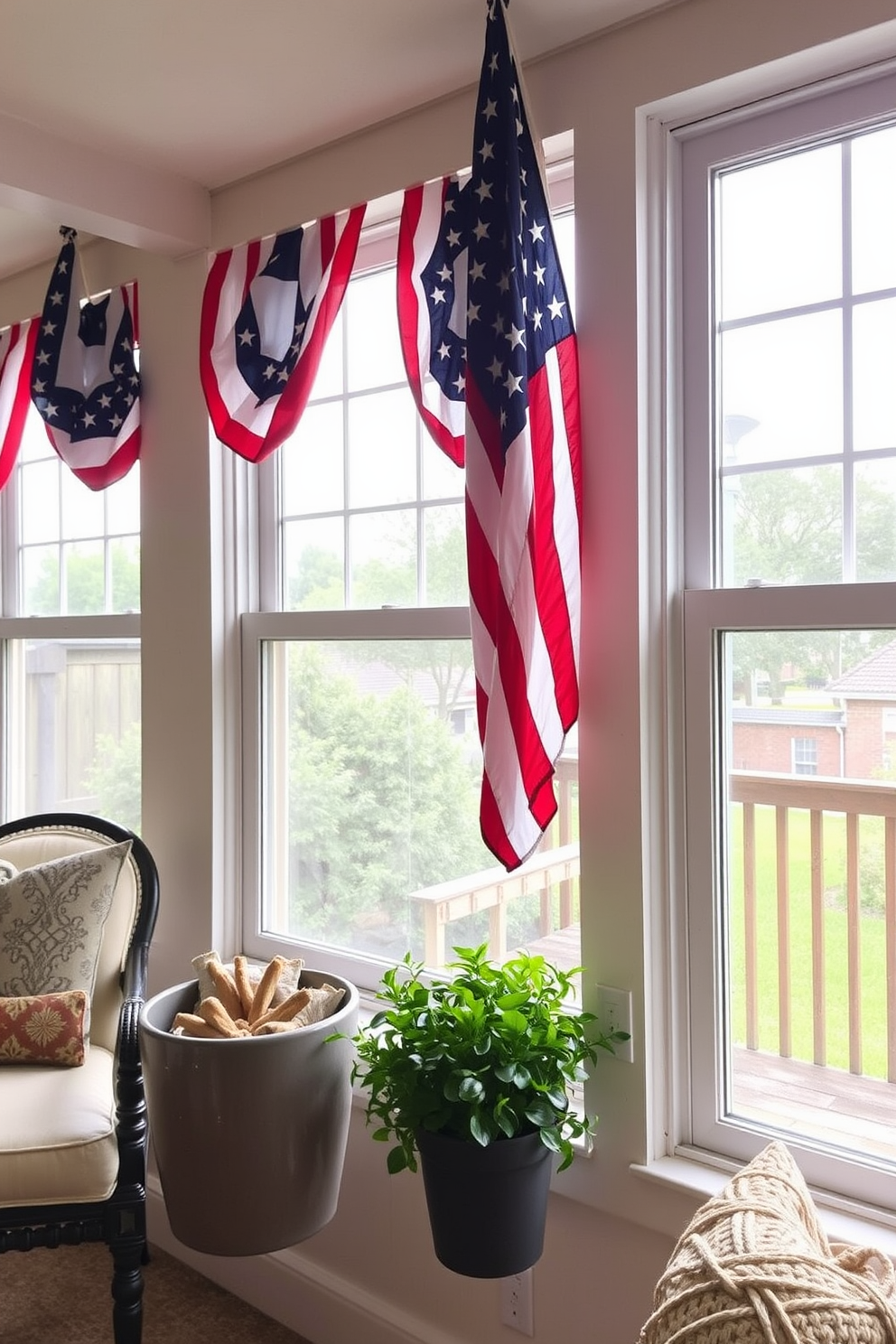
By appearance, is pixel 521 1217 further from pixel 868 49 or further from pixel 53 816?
pixel 868 49

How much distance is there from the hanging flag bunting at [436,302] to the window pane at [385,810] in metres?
0.46

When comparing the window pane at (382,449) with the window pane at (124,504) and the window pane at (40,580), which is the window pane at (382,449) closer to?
the window pane at (124,504)

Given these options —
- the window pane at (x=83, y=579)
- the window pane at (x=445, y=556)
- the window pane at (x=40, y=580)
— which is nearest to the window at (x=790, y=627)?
the window pane at (x=445, y=556)

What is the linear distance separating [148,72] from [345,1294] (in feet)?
7.66

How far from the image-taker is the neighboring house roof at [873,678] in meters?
1.64

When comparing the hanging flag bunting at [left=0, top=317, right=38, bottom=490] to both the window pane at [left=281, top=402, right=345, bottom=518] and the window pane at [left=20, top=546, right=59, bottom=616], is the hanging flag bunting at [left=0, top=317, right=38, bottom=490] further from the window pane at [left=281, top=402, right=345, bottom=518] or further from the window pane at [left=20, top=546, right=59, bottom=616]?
the window pane at [left=281, top=402, right=345, bottom=518]

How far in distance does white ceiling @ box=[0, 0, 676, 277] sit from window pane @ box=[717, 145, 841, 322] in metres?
0.33

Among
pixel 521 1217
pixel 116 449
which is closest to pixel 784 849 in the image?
pixel 521 1217

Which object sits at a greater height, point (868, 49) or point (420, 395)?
point (868, 49)

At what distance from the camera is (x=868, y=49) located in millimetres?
1593

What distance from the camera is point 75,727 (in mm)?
3084

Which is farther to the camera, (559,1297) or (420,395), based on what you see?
(420,395)

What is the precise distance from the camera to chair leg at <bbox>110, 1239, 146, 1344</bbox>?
6.42ft

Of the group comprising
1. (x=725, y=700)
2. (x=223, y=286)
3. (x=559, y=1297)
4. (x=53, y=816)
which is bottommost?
(x=559, y=1297)
